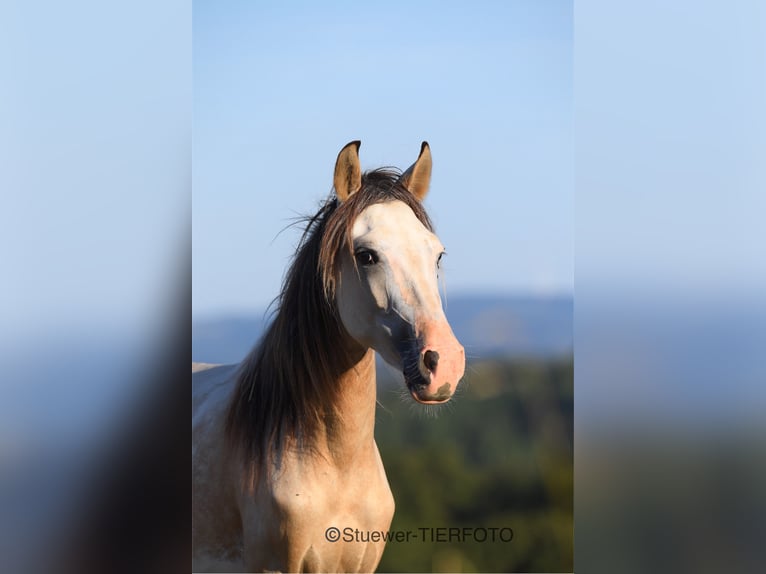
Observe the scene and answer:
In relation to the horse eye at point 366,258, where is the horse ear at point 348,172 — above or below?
above

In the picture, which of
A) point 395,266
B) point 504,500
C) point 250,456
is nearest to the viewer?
point 395,266

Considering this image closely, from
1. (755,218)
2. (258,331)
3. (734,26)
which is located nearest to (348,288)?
(258,331)

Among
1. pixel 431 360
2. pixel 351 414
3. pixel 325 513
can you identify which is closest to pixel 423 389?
pixel 431 360

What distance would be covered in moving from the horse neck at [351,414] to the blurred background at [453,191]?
191 millimetres

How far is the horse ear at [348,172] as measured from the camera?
7.28 feet

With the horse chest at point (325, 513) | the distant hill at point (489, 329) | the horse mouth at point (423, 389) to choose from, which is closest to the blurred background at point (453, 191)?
the distant hill at point (489, 329)

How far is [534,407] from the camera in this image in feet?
8.25

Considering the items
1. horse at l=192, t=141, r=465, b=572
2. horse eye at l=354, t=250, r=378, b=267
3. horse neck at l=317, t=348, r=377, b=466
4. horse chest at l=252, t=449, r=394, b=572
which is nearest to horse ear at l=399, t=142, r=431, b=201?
horse at l=192, t=141, r=465, b=572

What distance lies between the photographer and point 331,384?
7.27 feet

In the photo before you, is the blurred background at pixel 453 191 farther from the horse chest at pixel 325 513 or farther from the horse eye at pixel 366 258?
the horse eye at pixel 366 258

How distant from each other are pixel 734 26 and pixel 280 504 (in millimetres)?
2178

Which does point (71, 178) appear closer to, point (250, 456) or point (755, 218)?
point (250, 456)

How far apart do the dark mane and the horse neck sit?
23 millimetres

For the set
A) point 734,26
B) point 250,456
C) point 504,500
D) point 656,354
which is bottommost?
point 504,500
